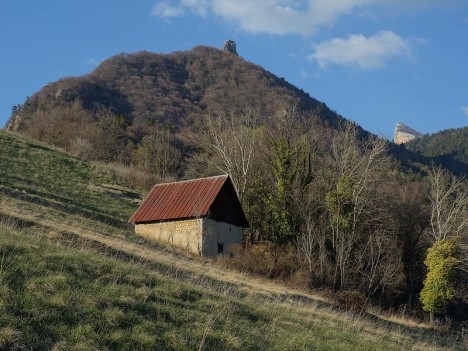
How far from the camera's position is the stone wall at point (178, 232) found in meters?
34.6

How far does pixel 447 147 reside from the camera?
15212 cm

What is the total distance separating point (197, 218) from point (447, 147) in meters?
132

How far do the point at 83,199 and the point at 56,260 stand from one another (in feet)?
89.7

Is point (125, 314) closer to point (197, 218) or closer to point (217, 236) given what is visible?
point (197, 218)

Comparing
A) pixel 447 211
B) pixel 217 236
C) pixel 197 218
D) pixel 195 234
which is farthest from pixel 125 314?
pixel 447 211

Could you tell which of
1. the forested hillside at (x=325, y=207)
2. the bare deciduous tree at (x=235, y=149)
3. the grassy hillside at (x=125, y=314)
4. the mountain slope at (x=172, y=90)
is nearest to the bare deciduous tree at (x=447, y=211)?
the forested hillside at (x=325, y=207)

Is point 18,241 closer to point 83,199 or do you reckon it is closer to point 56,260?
point 56,260

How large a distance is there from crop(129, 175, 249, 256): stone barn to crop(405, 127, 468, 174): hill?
100 metres

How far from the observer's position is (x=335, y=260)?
40938mm

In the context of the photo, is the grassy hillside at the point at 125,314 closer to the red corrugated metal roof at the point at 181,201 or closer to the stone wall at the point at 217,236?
the stone wall at the point at 217,236

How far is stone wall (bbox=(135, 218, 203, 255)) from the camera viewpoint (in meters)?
34.6

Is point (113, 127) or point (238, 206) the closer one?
point (238, 206)

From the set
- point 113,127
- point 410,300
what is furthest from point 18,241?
point 113,127

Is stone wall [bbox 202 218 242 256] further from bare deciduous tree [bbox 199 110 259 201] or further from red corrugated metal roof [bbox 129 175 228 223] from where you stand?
bare deciduous tree [bbox 199 110 259 201]
